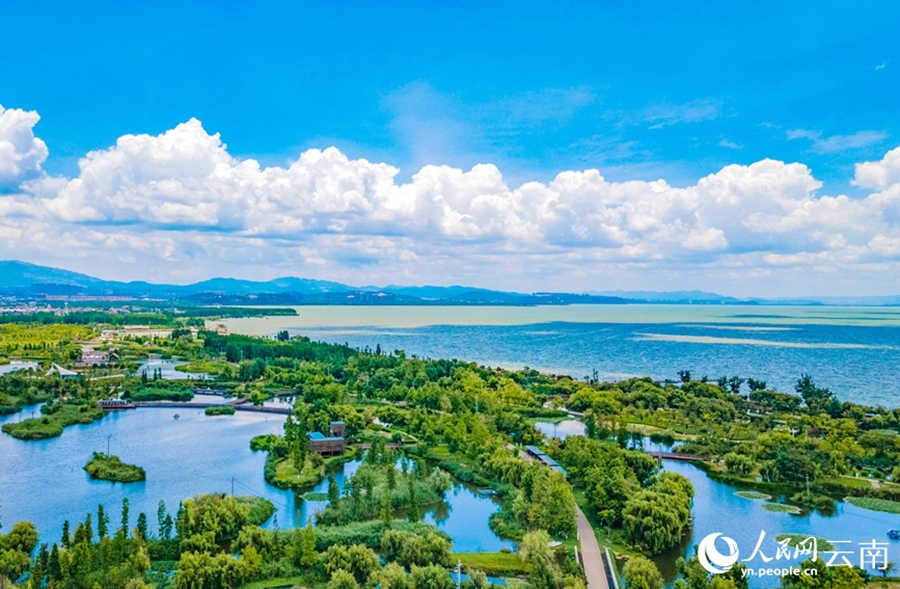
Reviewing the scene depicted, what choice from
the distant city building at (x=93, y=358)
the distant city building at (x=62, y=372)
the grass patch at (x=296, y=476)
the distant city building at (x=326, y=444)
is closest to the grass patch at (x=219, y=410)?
the distant city building at (x=326, y=444)

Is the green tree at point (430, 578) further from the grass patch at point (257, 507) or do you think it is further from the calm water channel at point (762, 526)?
the grass patch at point (257, 507)

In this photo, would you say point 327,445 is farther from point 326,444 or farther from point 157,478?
point 157,478

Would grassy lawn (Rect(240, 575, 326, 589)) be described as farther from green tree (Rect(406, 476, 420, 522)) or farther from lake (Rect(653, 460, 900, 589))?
lake (Rect(653, 460, 900, 589))

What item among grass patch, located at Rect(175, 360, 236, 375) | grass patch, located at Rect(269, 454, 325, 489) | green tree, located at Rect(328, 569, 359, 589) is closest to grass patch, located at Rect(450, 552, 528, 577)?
green tree, located at Rect(328, 569, 359, 589)

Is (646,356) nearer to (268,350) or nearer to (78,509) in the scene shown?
(268,350)

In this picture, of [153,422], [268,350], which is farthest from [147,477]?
[268,350]

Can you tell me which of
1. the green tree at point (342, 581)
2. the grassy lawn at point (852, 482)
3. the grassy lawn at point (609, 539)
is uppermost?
the green tree at point (342, 581)
